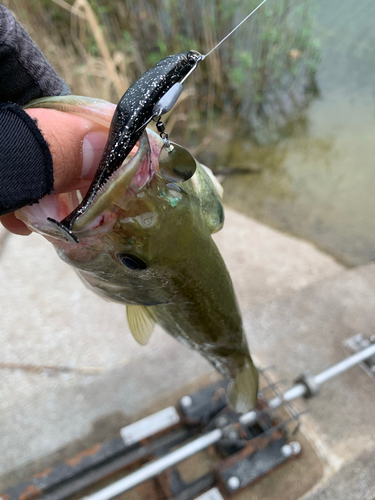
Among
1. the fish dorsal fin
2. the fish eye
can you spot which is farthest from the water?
the fish eye

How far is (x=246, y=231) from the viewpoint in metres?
3.57

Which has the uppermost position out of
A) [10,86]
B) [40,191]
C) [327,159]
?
[10,86]

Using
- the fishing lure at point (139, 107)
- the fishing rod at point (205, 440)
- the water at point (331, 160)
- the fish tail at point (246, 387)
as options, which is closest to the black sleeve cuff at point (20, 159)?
the fishing lure at point (139, 107)

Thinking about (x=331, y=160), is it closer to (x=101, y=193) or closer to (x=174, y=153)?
(x=174, y=153)

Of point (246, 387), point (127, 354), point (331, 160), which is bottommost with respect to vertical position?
point (331, 160)

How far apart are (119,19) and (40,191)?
5.16 metres

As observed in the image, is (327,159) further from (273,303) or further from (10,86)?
(10,86)

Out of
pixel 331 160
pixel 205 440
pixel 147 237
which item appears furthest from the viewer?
pixel 331 160

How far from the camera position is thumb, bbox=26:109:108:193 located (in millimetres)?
703

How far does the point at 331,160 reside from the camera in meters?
5.04

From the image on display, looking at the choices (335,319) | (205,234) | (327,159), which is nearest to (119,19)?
(327,159)

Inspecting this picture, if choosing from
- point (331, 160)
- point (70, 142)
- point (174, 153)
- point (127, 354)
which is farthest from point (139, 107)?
point (331, 160)

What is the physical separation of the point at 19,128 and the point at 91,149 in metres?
0.16

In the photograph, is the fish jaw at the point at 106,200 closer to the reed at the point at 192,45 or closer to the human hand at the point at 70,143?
the human hand at the point at 70,143
